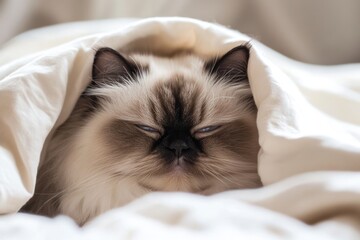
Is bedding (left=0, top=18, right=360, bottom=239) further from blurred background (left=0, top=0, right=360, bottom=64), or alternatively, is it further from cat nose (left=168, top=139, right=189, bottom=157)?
blurred background (left=0, top=0, right=360, bottom=64)

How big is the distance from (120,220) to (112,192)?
0.28 meters

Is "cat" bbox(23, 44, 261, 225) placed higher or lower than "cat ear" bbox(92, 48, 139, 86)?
lower

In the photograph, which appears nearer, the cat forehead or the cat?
the cat

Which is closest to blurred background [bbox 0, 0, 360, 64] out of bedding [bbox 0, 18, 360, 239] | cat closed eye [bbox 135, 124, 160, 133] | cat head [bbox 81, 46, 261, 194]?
bedding [bbox 0, 18, 360, 239]

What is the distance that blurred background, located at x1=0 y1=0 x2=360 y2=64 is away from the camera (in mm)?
1680

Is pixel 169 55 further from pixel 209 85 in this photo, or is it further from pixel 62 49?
pixel 62 49

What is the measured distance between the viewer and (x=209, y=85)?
1227 millimetres

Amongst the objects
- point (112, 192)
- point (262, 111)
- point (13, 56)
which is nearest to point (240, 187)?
point (262, 111)

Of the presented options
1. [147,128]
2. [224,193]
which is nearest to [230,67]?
[147,128]

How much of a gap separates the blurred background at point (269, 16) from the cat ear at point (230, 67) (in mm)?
505

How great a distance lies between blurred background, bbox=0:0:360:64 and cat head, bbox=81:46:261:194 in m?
0.49

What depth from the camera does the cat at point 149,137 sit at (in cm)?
112

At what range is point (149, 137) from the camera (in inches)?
45.3

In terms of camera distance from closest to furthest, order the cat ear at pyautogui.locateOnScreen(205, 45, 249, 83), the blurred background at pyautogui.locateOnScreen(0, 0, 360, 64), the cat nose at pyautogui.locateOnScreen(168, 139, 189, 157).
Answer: the cat nose at pyautogui.locateOnScreen(168, 139, 189, 157), the cat ear at pyautogui.locateOnScreen(205, 45, 249, 83), the blurred background at pyautogui.locateOnScreen(0, 0, 360, 64)
